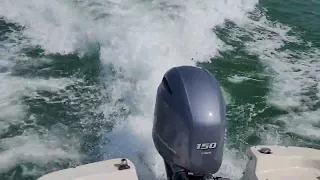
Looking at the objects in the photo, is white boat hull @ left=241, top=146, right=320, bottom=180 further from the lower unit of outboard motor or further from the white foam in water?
the white foam in water

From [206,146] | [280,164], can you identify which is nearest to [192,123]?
[206,146]

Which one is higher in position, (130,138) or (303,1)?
(303,1)

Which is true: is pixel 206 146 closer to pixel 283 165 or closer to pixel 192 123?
pixel 192 123

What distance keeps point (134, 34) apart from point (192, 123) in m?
4.83

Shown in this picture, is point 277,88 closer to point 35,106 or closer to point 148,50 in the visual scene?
point 148,50

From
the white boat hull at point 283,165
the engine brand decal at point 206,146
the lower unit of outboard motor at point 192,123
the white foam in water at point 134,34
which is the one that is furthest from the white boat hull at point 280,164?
the white foam in water at point 134,34

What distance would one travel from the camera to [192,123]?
118 inches

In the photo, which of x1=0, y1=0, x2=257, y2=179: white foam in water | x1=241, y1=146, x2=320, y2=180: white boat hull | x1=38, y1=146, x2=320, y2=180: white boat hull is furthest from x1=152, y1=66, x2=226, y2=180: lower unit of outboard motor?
x1=0, y1=0, x2=257, y2=179: white foam in water

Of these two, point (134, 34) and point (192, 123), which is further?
point (134, 34)

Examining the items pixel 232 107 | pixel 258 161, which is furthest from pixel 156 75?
pixel 258 161

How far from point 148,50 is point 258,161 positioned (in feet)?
13.1

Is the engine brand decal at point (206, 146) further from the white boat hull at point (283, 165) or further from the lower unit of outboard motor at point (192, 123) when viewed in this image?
the white boat hull at point (283, 165)

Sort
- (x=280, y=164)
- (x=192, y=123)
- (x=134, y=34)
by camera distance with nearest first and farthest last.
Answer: (x=192, y=123) → (x=280, y=164) → (x=134, y=34)

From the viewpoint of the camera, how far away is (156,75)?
268 inches
